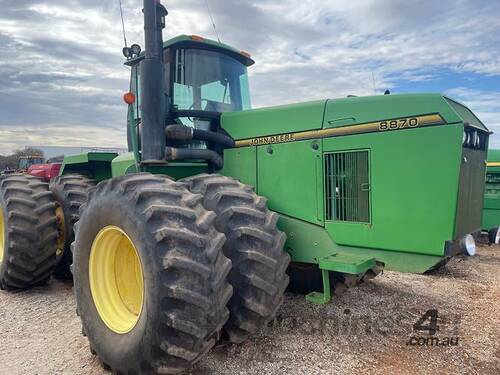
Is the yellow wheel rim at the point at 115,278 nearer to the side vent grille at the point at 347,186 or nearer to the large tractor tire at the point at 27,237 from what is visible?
the side vent grille at the point at 347,186

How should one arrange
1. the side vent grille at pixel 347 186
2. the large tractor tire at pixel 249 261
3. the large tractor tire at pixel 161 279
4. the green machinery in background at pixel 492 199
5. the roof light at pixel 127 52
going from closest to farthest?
1. the large tractor tire at pixel 161 279
2. the large tractor tire at pixel 249 261
3. the side vent grille at pixel 347 186
4. the roof light at pixel 127 52
5. the green machinery in background at pixel 492 199

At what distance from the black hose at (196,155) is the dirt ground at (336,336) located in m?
1.69

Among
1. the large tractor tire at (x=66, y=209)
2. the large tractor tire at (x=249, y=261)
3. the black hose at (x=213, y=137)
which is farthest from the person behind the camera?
the large tractor tire at (x=66, y=209)

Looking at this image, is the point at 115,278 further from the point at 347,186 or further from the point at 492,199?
the point at 492,199

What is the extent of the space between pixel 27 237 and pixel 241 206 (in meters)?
3.14

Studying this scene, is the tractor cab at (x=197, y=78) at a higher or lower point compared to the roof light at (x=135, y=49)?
lower

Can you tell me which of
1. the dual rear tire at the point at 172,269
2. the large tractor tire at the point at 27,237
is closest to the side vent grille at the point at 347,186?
the dual rear tire at the point at 172,269

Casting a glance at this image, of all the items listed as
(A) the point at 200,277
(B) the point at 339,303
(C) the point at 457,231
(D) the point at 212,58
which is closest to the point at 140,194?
(A) the point at 200,277

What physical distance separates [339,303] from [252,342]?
137 cm

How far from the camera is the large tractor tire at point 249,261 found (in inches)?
121

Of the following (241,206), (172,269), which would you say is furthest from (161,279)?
(241,206)

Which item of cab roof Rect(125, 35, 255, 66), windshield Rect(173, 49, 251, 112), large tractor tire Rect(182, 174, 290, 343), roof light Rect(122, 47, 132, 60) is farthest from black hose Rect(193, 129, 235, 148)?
roof light Rect(122, 47, 132, 60)

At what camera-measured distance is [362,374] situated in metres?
3.16

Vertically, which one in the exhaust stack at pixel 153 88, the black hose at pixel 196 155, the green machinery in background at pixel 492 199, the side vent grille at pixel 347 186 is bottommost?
the green machinery in background at pixel 492 199
